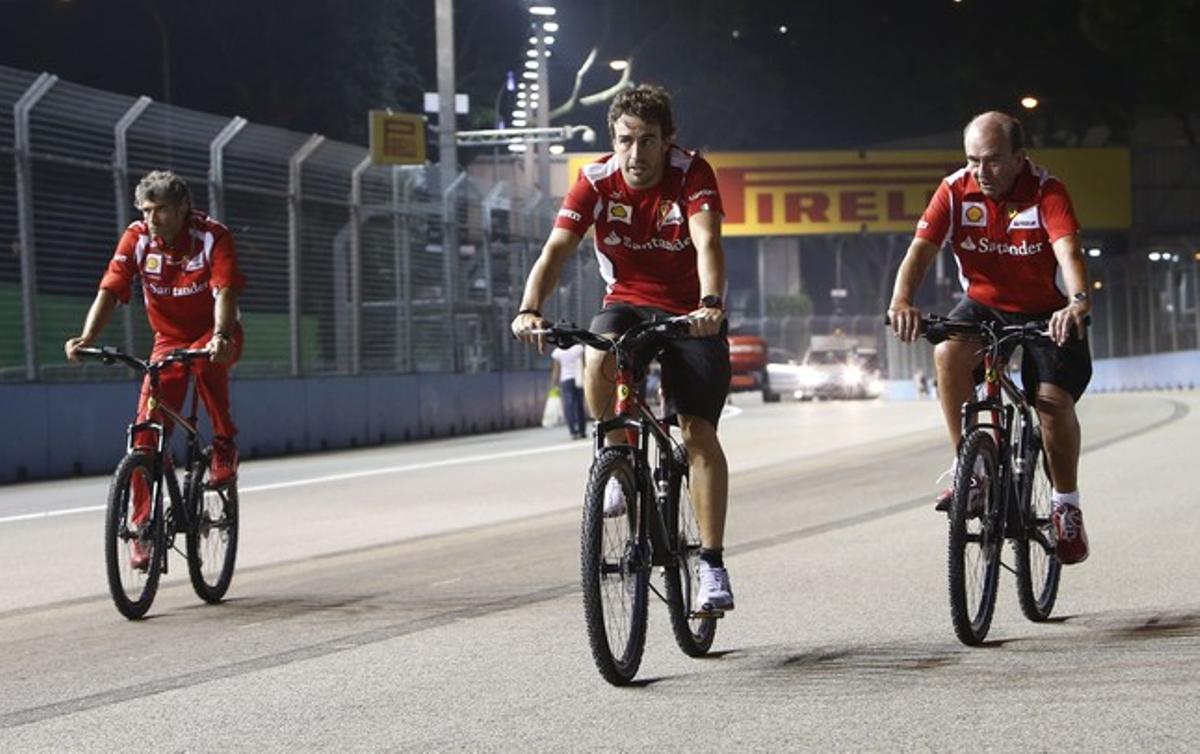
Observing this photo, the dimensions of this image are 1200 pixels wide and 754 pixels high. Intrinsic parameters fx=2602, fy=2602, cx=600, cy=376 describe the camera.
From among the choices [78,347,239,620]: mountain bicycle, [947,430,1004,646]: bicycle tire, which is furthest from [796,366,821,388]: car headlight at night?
[947,430,1004,646]: bicycle tire

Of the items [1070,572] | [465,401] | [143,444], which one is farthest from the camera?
[465,401]

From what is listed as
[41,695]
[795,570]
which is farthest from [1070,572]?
[41,695]

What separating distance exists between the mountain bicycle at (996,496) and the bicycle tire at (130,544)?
313 centimetres

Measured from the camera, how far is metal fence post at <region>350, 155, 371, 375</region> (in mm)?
29438

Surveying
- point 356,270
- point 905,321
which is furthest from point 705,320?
point 356,270

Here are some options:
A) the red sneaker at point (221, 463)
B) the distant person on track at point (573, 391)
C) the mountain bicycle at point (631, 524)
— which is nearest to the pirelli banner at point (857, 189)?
the distant person on track at point (573, 391)

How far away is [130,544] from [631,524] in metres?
3.02

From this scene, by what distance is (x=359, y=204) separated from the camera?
3003 centimetres

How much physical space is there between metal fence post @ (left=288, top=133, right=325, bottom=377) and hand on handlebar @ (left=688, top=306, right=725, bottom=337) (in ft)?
66.2

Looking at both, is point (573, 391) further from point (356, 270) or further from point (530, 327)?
point (530, 327)

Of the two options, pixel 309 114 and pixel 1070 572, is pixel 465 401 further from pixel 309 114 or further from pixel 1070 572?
pixel 309 114

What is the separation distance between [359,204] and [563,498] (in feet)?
41.7

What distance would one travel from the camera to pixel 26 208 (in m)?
22.4

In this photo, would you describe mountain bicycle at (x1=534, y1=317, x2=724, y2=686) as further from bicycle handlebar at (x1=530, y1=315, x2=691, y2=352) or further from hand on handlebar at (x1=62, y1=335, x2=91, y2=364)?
hand on handlebar at (x1=62, y1=335, x2=91, y2=364)
